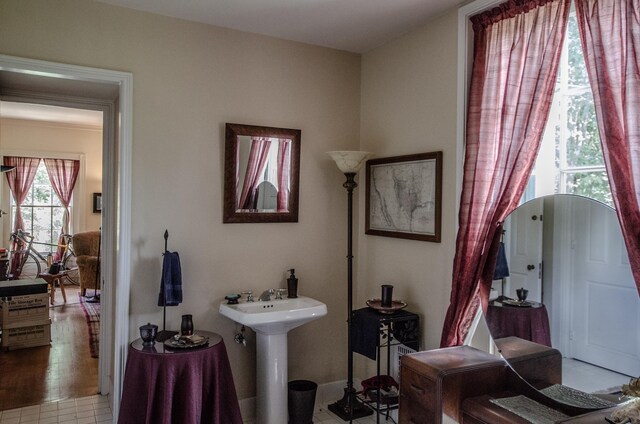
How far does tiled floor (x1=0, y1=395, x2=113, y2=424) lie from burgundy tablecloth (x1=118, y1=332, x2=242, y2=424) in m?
0.89

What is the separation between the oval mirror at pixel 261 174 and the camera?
11.1ft

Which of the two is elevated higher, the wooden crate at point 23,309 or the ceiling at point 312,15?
the ceiling at point 312,15

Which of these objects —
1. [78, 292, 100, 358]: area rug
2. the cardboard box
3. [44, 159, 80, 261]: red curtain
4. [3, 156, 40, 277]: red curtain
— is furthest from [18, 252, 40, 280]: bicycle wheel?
the cardboard box

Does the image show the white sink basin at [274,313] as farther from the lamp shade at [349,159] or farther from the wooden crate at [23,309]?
the wooden crate at [23,309]

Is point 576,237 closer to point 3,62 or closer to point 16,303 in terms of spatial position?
point 3,62

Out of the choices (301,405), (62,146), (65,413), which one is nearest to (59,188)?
(62,146)

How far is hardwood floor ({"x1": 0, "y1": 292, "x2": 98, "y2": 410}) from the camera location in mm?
3902

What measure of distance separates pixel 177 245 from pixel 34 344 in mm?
3076

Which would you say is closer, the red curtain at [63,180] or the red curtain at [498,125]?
the red curtain at [498,125]

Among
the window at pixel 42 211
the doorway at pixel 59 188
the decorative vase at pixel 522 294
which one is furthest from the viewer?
the window at pixel 42 211

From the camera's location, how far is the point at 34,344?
517cm

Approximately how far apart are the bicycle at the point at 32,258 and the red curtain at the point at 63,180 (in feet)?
0.45

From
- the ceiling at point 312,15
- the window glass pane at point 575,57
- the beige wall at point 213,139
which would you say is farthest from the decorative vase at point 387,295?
the ceiling at point 312,15

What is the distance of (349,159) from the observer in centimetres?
341
